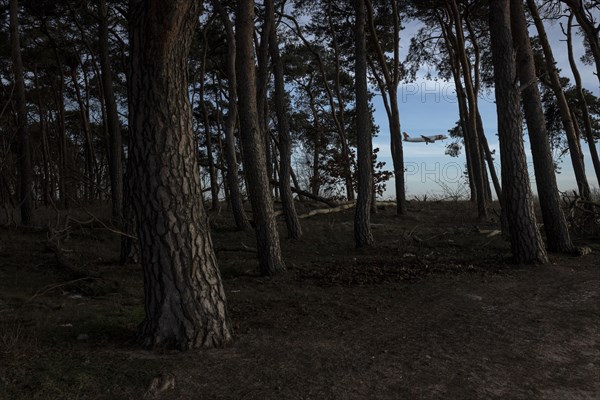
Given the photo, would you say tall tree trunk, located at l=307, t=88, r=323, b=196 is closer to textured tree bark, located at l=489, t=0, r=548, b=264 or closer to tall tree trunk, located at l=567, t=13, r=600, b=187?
tall tree trunk, located at l=567, t=13, r=600, b=187

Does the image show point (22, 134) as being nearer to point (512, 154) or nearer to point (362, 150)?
point (362, 150)

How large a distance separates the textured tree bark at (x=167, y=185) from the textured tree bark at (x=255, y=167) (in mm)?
3539

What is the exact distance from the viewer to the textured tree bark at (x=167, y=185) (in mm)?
3980

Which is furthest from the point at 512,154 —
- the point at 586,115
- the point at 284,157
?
the point at 586,115

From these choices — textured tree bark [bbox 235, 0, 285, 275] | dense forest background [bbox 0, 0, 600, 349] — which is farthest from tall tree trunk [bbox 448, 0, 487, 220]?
textured tree bark [bbox 235, 0, 285, 275]

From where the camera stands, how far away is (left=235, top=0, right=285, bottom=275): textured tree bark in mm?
7715

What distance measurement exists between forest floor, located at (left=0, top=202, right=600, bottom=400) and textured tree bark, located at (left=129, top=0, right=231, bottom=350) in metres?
0.32

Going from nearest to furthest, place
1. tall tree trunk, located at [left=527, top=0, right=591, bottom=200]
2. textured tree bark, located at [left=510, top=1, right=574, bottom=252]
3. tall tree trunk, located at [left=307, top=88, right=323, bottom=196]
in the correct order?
textured tree bark, located at [left=510, top=1, right=574, bottom=252] < tall tree trunk, located at [left=527, top=0, right=591, bottom=200] < tall tree trunk, located at [left=307, top=88, right=323, bottom=196]

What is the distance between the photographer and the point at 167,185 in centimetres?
403

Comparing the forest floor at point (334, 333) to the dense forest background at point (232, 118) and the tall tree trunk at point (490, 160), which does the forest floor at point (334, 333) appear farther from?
the tall tree trunk at point (490, 160)

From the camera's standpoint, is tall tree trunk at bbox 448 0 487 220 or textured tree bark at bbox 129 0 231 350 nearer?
textured tree bark at bbox 129 0 231 350

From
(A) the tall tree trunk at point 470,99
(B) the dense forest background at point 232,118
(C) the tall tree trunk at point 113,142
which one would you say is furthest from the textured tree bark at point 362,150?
(A) the tall tree trunk at point 470,99

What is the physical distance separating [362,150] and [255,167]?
3153 millimetres

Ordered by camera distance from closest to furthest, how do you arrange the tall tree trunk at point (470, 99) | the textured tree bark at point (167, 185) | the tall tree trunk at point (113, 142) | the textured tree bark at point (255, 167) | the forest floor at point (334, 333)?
the forest floor at point (334, 333) < the textured tree bark at point (167, 185) < the textured tree bark at point (255, 167) < the tall tree trunk at point (113, 142) < the tall tree trunk at point (470, 99)
